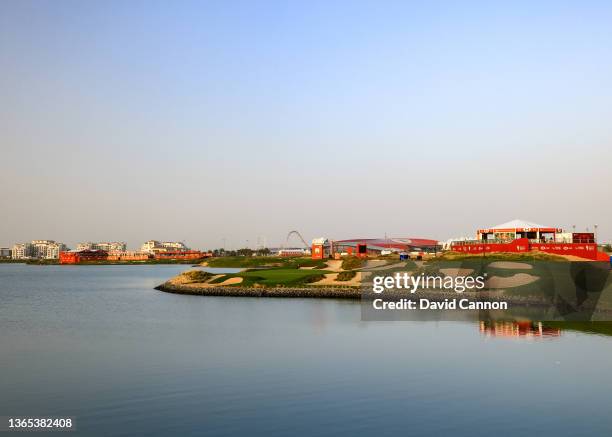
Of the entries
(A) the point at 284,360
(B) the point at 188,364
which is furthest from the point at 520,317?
(B) the point at 188,364

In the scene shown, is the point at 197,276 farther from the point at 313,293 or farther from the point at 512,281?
the point at 512,281

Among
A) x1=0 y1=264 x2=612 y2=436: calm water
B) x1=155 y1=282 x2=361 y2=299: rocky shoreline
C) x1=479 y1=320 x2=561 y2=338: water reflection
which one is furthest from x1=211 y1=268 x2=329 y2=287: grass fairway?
x1=479 y1=320 x2=561 y2=338: water reflection

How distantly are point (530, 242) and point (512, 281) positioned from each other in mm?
41129

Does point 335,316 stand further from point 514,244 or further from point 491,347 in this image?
point 514,244

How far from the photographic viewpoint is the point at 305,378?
33.1m

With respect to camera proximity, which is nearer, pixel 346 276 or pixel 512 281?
pixel 512 281

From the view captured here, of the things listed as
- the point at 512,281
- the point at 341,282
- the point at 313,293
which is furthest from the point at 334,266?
the point at 512,281

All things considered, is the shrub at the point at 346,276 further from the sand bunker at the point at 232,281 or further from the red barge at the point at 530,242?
the red barge at the point at 530,242

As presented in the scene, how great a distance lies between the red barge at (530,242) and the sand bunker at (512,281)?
34.5 metres

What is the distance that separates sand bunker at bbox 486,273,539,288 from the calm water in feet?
67.5

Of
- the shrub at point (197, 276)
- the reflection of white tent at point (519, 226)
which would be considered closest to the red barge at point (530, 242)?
the reflection of white tent at point (519, 226)

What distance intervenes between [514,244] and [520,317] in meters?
55.5

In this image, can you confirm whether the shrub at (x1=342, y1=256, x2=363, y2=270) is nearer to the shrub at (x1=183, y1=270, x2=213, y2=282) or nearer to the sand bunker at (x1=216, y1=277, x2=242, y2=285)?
the sand bunker at (x1=216, y1=277, x2=242, y2=285)

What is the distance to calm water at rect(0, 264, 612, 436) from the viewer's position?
82.6 ft
